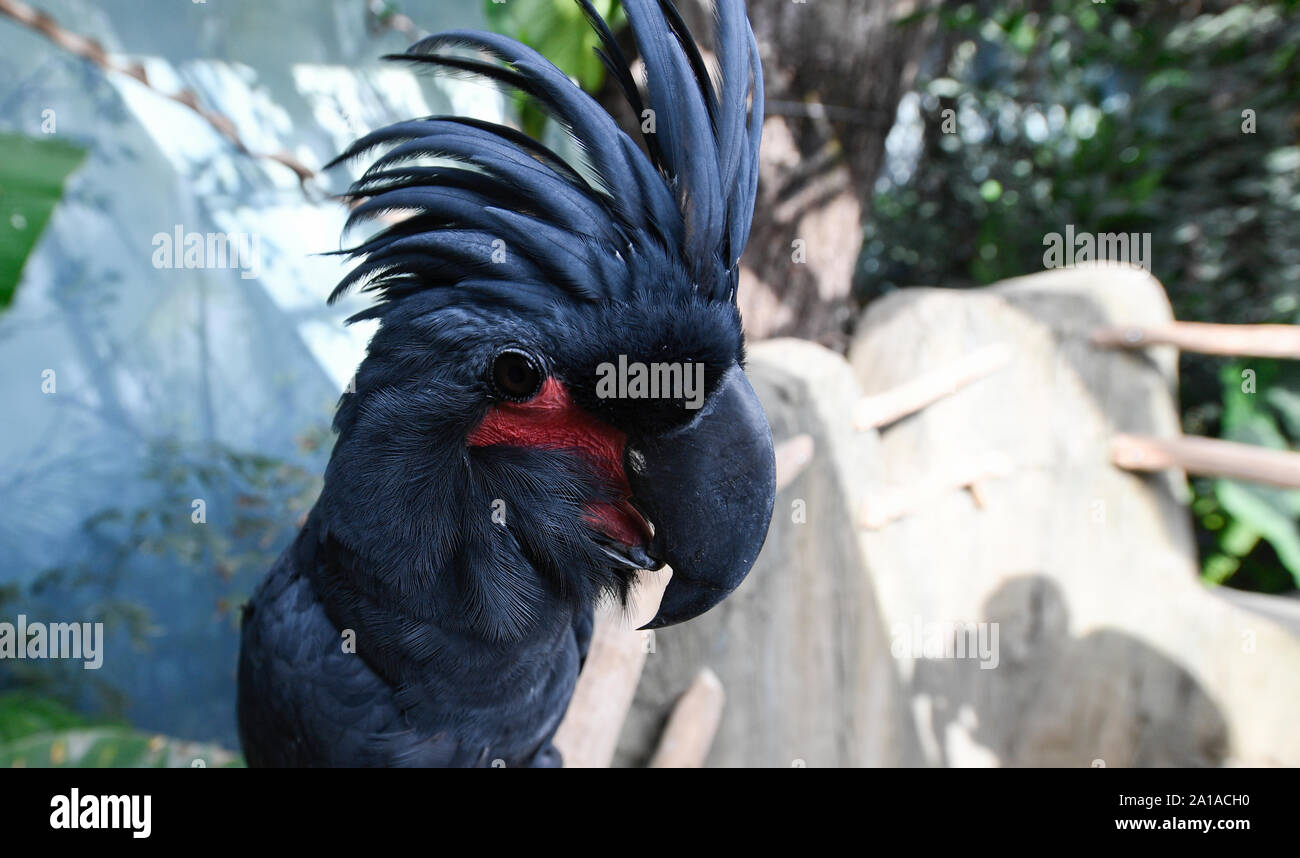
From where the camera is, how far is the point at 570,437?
111 cm

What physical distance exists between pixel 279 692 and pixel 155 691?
3.44 meters

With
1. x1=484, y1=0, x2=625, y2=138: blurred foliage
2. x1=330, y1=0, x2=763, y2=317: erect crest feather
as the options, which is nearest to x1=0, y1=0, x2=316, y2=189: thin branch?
x1=484, y1=0, x2=625, y2=138: blurred foliage

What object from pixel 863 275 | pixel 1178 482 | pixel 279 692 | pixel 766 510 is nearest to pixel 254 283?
pixel 279 692

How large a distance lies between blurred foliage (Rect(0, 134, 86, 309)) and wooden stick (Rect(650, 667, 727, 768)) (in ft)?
6.76

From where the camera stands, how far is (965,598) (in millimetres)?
3225

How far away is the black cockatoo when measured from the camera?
1.03 metres

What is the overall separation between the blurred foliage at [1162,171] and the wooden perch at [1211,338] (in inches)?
52.4

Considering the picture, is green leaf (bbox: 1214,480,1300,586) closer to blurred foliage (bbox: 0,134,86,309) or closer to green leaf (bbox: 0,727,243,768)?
green leaf (bbox: 0,727,243,768)

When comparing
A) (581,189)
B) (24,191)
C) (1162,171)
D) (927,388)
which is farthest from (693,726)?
(1162,171)

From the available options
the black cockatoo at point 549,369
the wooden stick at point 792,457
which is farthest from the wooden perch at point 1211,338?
the black cockatoo at point 549,369

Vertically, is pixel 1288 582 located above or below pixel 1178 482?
below

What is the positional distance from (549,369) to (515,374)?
1.9 inches
